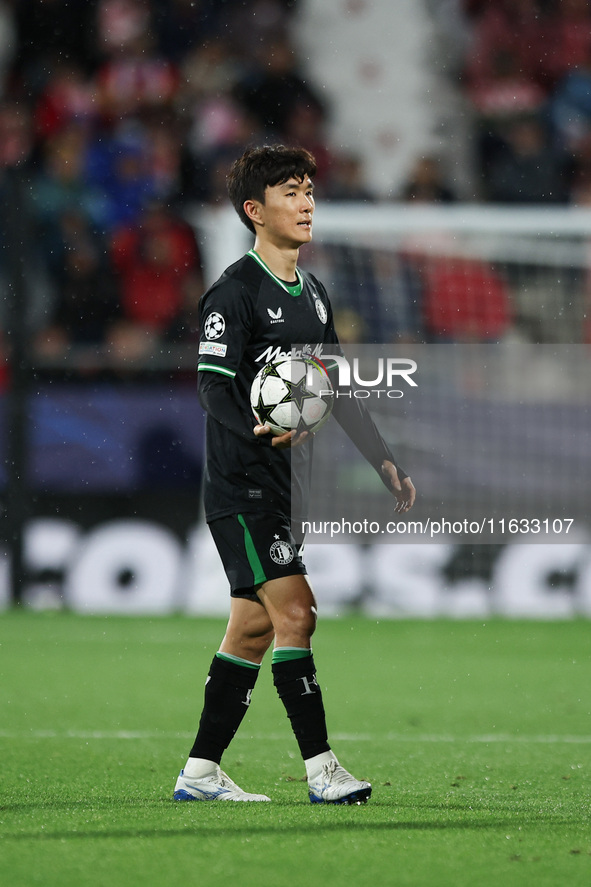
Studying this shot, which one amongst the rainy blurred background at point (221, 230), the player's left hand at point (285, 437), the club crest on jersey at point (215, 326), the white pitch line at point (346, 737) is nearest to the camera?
the player's left hand at point (285, 437)

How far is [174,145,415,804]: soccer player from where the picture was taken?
409 centimetres

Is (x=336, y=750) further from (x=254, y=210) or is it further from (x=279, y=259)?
(x=254, y=210)

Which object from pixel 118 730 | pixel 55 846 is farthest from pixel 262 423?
pixel 118 730

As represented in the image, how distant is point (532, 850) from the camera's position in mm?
3416

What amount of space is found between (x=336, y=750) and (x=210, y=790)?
122cm

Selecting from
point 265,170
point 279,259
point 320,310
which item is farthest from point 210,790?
point 265,170

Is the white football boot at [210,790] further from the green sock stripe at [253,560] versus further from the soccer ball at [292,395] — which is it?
the soccer ball at [292,395]

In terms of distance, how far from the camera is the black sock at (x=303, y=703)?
4.08 m

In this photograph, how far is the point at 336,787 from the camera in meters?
4.01

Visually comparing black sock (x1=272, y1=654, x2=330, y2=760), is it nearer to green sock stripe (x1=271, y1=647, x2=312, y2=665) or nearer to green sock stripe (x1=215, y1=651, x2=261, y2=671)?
green sock stripe (x1=271, y1=647, x2=312, y2=665)

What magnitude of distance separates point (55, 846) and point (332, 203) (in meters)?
8.80

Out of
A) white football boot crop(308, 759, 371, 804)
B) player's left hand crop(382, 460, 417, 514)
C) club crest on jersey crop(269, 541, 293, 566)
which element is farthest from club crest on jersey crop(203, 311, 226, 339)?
white football boot crop(308, 759, 371, 804)

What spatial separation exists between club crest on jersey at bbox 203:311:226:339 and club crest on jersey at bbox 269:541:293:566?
64cm

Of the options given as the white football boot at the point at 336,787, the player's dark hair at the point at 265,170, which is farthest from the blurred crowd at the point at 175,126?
the white football boot at the point at 336,787
